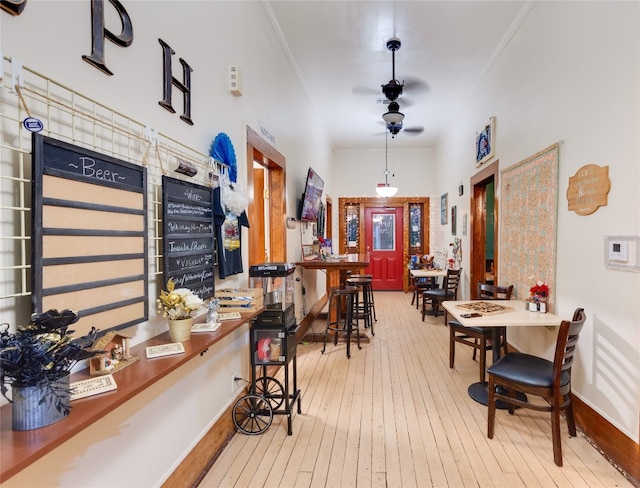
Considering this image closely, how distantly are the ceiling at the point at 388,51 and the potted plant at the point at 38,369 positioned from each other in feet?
10.9

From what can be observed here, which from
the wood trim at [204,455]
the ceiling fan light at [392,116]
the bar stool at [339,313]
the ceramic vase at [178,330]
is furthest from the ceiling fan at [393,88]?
the wood trim at [204,455]

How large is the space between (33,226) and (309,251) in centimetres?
426

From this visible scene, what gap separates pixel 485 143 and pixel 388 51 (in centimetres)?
171

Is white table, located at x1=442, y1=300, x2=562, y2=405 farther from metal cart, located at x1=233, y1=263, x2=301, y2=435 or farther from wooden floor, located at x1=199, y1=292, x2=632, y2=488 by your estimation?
metal cart, located at x1=233, y1=263, x2=301, y2=435

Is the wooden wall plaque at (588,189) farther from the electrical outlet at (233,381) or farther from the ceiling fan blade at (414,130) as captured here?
the ceiling fan blade at (414,130)

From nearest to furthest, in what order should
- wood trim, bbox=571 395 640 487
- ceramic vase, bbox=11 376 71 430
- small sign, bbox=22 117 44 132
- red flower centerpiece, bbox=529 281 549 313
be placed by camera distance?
ceramic vase, bbox=11 376 71 430
small sign, bbox=22 117 44 132
wood trim, bbox=571 395 640 487
red flower centerpiece, bbox=529 281 549 313

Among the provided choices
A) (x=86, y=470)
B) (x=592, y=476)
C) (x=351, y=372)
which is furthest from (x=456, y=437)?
(x=86, y=470)

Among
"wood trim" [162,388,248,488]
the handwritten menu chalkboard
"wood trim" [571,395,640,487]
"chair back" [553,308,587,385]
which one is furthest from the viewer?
"chair back" [553,308,587,385]

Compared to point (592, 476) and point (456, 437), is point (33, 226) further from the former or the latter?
point (592, 476)

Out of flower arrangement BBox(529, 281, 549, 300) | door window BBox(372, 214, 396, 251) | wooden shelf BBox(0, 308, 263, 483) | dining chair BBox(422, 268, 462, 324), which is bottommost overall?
dining chair BBox(422, 268, 462, 324)

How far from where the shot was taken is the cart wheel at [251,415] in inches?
98.2

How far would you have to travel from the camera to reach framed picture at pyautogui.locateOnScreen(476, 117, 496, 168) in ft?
13.9

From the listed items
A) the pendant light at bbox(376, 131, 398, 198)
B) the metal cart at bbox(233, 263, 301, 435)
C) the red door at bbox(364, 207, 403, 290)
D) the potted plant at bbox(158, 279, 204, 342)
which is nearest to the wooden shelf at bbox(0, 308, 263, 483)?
the potted plant at bbox(158, 279, 204, 342)

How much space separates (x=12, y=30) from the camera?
3.42ft
